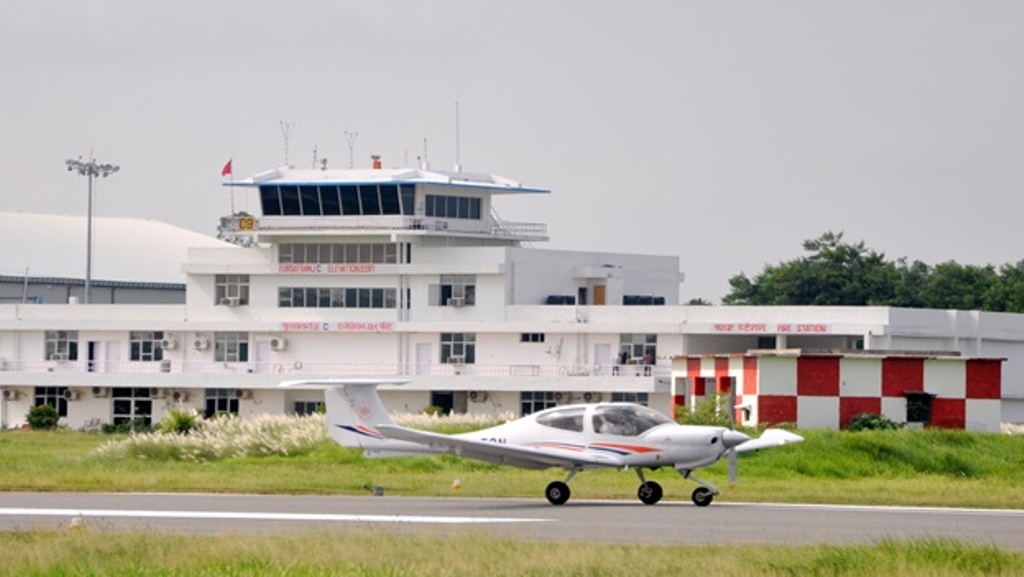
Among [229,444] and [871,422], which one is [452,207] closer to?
[871,422]

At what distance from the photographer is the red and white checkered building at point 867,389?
55312mm

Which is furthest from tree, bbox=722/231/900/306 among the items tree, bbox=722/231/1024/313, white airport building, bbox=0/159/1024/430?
white airport building, bbox=0/159/1024/430

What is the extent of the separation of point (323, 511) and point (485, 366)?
4523 cm

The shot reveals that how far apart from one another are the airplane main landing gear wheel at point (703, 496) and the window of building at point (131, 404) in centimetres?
5123

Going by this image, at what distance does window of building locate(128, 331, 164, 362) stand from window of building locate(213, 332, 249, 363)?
8.29 ft

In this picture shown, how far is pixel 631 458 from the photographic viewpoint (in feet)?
108

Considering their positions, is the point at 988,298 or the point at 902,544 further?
the point at 988,298

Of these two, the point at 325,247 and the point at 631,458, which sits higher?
the point at 325,247

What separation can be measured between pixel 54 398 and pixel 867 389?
3908 centimetres

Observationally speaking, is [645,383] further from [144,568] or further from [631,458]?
[144,568]

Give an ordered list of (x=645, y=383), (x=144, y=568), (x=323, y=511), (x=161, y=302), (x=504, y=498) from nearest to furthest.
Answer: (x=144, y=568)
(x=323, y=511)
(x=504, y=498)
(x=645, y=383)
(x=161, y=302)

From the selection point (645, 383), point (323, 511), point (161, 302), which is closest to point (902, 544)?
point (323, 511)

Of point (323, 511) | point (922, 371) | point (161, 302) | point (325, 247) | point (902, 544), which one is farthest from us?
point (161, 302)

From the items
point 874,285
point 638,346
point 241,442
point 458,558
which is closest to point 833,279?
point 874,285
